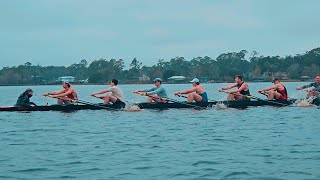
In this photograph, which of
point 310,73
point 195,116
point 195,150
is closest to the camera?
point 195,150

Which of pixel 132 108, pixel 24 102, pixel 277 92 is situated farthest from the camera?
pixel 277 92

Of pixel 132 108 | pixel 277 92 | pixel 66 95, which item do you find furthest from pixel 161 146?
pixel 277 92

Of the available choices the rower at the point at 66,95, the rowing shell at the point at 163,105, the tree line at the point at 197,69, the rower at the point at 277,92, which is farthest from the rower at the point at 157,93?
the tree line at the point at 197,69

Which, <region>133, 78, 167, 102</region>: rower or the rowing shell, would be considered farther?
<region>133, 78, 167, 102</region>: rower

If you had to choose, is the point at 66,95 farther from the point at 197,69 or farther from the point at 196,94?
the point at 197,69

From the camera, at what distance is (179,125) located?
62.0 feet

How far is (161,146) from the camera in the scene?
1415 cm

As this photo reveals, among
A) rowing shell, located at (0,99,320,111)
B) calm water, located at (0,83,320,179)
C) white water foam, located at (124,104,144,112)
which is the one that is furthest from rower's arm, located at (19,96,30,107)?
white water foam, located at (124,104,144,112)

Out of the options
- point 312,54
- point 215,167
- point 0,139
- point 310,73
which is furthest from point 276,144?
point 312,54

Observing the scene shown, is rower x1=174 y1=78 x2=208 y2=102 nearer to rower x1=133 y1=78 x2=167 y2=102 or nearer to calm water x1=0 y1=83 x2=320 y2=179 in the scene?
rower x1=133 y1=78 x2=167 y2=102

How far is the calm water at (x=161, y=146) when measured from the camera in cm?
1103

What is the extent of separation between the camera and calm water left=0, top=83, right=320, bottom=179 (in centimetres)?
1103

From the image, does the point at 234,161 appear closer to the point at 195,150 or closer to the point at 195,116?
the point at 195,150

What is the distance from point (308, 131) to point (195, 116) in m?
6.20
